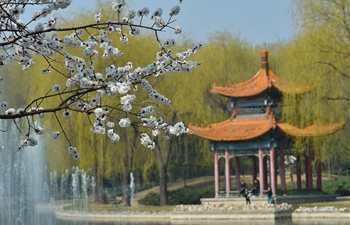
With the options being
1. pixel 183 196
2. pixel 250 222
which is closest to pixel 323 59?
pixel 250 222

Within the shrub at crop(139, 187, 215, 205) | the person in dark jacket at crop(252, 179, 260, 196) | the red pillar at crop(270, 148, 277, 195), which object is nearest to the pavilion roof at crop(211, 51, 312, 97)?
the red pillar at crop(270, 148, 277, 195)

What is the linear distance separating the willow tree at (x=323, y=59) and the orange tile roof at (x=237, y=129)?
334 centimetres

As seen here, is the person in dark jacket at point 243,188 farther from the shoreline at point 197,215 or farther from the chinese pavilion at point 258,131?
the shoreline at point 197,215

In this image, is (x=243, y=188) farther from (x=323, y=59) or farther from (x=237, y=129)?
(x=323, y=59)

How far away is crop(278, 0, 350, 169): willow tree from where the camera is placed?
2078 cm

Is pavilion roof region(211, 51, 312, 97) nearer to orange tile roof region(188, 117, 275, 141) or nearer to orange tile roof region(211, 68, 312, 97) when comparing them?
orange tile roof region(211, 68, 312, 97)

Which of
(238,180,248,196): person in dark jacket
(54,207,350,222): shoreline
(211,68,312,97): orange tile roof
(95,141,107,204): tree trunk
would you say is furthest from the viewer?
(95,141,107,204): tree trunk

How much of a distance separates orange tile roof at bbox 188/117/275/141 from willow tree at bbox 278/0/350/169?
3340 mm

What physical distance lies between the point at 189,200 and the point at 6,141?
9.50 m

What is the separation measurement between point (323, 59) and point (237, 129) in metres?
6.42

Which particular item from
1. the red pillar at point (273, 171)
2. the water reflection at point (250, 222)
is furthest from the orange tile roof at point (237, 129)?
the water reflection at point (250, 222)

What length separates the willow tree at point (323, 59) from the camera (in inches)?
818

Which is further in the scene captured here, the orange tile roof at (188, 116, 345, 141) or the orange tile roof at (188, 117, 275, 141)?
the orange tile roof at (188, 117, 275, 141)

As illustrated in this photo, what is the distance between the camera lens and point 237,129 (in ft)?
88.1
